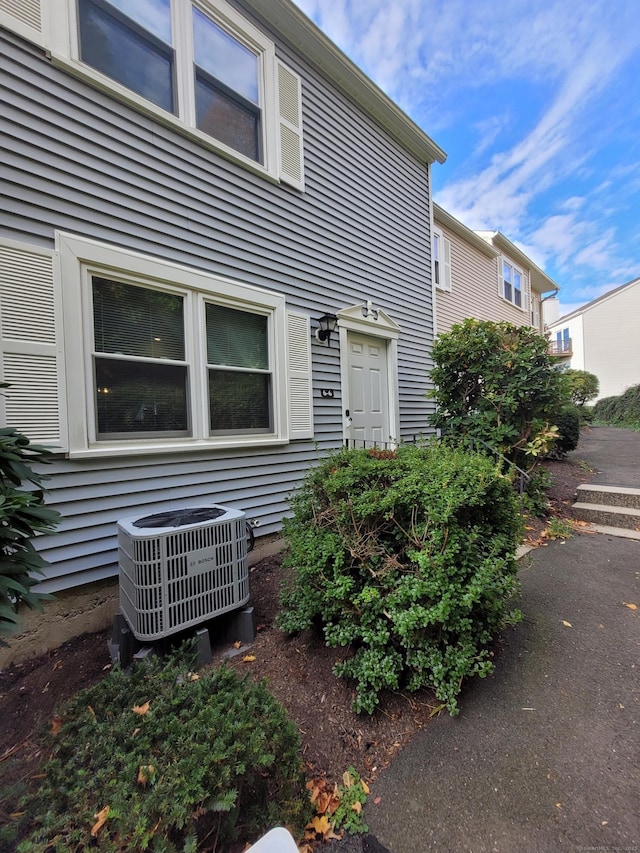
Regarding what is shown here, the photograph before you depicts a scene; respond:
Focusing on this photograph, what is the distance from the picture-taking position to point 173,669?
6.17ft

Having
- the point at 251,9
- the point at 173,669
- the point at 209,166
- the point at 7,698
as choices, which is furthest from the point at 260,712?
the point at 251,9

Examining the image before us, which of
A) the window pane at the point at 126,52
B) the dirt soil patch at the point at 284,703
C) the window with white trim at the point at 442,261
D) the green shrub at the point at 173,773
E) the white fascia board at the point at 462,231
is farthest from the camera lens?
the window with white trim at the point at 442,261

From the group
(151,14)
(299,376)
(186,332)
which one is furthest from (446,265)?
(186,332)

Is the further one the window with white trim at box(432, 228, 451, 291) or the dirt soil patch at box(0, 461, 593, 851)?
the window with white trim at box(432, 228, 451, 291)

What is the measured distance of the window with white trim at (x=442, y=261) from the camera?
310 inches

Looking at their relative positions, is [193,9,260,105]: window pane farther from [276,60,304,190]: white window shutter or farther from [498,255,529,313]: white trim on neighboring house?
[498,255,529,313]: white trim on neighboring house

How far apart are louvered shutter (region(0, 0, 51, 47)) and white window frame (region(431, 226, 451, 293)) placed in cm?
682

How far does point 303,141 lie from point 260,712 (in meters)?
5.38

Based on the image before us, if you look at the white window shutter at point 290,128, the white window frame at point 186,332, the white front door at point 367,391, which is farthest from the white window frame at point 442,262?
the white window frame at point 186,332

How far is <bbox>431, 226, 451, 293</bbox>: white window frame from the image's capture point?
7.89m

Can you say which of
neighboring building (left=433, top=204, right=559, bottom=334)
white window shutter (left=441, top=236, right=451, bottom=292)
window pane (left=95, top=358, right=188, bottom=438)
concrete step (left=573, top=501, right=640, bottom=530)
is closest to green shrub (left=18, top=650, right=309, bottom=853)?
window pane (left=95, top=358, right=188, bottom=438)

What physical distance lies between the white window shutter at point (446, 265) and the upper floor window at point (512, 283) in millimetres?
3284

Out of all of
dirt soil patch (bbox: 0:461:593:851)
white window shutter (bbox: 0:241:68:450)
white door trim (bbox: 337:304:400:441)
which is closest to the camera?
dirt soil patch (bbox: 0:461:593:851)

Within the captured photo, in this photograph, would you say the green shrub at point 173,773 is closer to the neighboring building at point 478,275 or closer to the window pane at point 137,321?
the window pane at point 137,321
